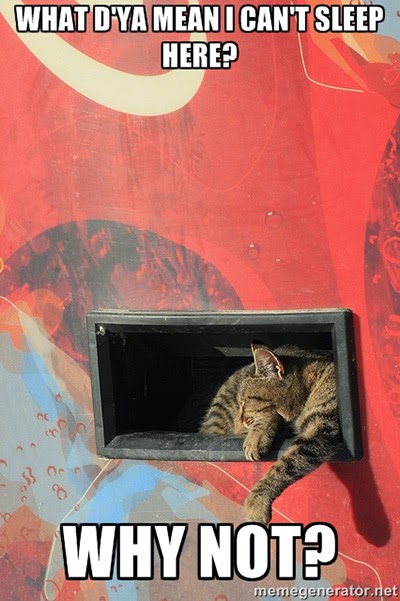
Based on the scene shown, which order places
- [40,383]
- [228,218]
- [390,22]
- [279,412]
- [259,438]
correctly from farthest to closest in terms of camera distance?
[279,412], [40,383], [259,438], [228,218], [390,22]

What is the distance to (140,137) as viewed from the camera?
2369 millimetres

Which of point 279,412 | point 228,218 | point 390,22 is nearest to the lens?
point 390,22

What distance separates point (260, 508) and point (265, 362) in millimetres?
460

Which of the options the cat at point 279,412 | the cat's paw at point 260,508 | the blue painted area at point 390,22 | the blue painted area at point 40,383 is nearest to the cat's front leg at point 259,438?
the cat at point 279,412

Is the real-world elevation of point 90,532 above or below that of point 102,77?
below

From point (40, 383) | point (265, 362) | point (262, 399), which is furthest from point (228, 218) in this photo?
point (40, 383)

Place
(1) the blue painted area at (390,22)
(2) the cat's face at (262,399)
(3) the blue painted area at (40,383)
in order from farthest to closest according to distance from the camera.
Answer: (2) the cat's face at (262,399), (3) the blue painted area at (40,383), (1) the blue painted area at (390,22)

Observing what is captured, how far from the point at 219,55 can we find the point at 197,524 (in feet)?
4.17

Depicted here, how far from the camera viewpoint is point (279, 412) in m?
2.68

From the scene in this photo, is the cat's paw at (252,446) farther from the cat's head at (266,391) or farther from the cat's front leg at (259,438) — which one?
the cat's head at (266,391)

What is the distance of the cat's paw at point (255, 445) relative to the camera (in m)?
2.43

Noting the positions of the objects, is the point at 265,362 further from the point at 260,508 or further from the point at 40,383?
the point at 40,383

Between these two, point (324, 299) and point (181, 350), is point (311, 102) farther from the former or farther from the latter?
point (181, 350)

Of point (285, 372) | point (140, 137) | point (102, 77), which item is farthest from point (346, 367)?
point (102, 77)
